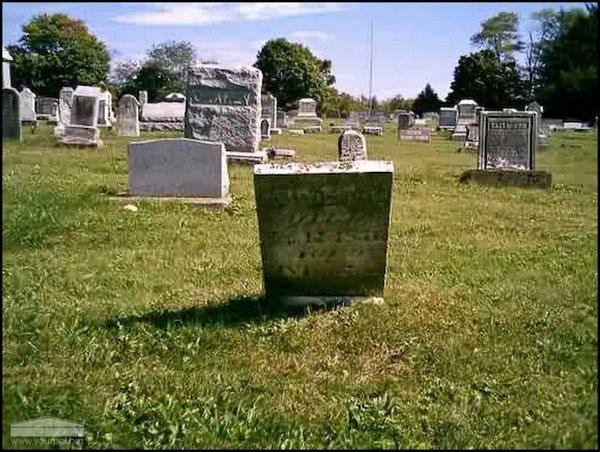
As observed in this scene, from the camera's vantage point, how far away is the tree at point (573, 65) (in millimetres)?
1872

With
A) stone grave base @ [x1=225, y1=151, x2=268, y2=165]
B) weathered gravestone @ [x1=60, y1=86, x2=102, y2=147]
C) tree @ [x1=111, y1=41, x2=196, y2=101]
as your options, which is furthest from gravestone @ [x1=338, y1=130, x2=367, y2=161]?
weathered gravestone @ [x1=60, y1=86, x2=102, y2=147]

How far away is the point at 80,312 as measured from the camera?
13.7 ft

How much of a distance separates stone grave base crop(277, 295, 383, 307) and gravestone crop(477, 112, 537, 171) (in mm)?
9092

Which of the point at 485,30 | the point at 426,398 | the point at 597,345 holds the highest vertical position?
the point at 485,30

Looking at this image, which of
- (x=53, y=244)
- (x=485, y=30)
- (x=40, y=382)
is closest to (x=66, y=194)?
(x=53, y=244)

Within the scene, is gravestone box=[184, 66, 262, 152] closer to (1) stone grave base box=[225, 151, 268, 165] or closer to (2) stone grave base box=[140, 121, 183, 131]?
(1) stone grave base box=[225, 151, 268, 165]

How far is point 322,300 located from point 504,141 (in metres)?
9.58

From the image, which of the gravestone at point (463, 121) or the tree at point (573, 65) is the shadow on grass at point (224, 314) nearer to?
the tree at point (573, 65)

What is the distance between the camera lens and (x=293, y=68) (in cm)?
508

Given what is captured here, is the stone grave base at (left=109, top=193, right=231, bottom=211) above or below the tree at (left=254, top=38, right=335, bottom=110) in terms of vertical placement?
below

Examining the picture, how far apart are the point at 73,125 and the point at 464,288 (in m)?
13.2

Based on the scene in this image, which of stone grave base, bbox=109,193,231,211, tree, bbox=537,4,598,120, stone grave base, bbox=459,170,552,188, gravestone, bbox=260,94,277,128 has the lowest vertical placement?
stone grave base, bbox=109,193,231,211

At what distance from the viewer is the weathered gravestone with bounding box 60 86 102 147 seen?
1596 centimetres

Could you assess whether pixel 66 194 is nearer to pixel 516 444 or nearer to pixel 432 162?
pixel 516 444
